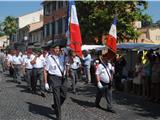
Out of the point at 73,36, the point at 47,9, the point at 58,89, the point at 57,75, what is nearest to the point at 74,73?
the point at 73,36

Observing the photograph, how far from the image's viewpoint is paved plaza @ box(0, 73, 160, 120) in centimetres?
1201

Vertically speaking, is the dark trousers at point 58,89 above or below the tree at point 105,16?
below

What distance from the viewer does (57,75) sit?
12062mm

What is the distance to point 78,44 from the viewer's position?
41.5 ft

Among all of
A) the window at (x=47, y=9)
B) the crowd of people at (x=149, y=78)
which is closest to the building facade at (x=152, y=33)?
the window at (x=47, y=9)

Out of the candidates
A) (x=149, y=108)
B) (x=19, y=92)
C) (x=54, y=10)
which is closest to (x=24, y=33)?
(x=54, y=10)

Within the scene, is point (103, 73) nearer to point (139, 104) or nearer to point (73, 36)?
point (73, 36)

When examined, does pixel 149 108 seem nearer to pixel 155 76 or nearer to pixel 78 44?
pixel 155 76

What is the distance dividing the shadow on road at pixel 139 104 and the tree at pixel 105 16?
16.1 m

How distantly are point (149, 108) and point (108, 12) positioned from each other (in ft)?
67.7

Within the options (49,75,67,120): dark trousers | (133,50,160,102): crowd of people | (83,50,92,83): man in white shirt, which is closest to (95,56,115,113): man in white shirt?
(49,75,67,120): dark trousers

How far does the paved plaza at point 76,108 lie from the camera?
1201 centimetres

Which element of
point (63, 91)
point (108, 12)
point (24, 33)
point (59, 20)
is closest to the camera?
point (63, 91)

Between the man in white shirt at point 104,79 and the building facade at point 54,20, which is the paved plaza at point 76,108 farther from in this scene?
the building facade at point 54,20
